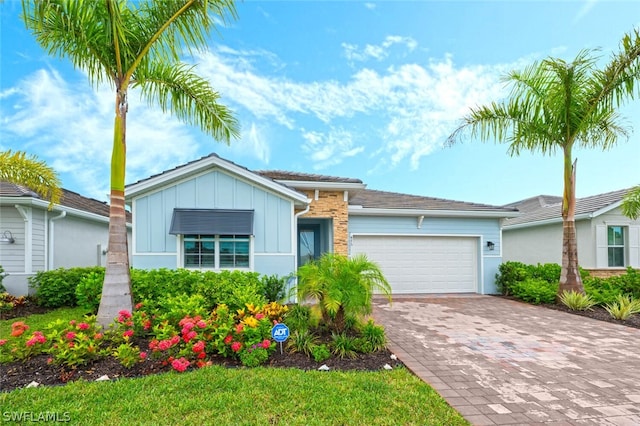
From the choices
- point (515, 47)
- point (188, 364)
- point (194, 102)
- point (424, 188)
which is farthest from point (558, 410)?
point (424, 188)

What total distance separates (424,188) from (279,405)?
55.5 feet

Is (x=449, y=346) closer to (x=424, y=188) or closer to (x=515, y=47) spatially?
(x=515, y=47)

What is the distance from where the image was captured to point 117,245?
601cm

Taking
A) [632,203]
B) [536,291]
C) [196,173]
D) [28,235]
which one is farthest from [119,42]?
[632,203]

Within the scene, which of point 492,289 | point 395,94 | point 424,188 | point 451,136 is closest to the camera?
point 451,136

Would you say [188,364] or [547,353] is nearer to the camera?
[188,364]

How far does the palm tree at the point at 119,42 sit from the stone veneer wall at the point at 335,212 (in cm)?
641

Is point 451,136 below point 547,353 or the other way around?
the other way around

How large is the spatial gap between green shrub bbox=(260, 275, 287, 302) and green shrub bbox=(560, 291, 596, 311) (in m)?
8.75

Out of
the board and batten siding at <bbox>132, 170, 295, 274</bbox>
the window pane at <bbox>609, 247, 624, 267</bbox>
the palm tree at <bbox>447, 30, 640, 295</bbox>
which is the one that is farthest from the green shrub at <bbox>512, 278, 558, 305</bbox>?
the board and batten siding at <bbox>132, 170, 295, 274</bbox>

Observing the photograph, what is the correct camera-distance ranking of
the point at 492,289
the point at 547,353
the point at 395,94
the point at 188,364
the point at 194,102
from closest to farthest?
the point at 188,364 < the point at 547,353 < the point at 194,102 < the point at 492,289 < the point at 395,94

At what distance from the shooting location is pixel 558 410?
12.8 ft

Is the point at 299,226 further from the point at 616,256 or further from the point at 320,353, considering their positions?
the point at 616,256

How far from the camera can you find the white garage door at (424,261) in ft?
42.9
